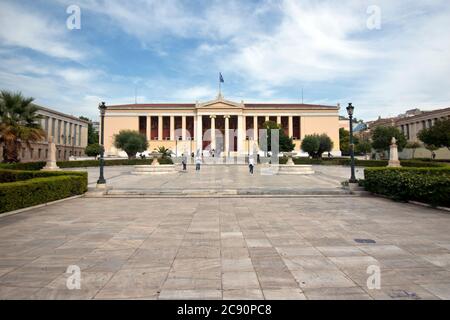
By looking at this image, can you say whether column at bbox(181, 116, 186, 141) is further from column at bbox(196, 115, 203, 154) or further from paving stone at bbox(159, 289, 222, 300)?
paving stone at bbox(159, 289, 222, 300)

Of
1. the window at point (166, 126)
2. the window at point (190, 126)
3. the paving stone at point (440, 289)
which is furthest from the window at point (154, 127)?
the paving stone at point (440, 289)

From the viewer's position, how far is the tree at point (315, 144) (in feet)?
167

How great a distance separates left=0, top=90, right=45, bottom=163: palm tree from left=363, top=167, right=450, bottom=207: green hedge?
2721 centimetres

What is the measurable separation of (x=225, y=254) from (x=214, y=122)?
68.1 meters

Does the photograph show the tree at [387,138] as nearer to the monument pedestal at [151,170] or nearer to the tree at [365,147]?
the tree at [365,147]

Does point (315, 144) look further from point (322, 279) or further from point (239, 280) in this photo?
point (239, 280)

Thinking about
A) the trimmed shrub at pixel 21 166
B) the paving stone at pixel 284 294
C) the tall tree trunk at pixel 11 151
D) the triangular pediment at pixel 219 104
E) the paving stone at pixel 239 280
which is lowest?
the paving stone at pixel 239 280

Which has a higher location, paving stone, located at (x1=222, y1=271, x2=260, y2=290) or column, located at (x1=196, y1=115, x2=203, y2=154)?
column, located at (x1=196, y1=115, x2=203, y2=154)

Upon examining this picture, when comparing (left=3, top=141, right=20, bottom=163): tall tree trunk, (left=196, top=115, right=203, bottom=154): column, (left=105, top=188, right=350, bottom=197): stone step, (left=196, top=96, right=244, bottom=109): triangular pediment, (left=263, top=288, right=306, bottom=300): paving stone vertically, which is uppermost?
(left=196, top=96, right=244, bottom=109): triangular pediment

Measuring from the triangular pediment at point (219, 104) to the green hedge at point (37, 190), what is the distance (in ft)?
183

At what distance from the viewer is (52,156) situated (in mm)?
25438

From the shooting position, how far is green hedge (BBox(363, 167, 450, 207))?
9.92 meters

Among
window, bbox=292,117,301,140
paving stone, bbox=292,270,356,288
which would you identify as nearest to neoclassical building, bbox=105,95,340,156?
window, bbox=292,117,301,140
